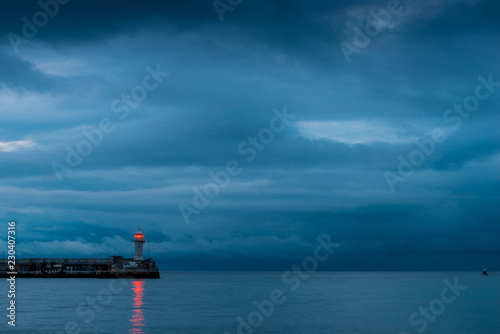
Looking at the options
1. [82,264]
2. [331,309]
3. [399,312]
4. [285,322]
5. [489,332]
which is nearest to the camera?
[489,332]

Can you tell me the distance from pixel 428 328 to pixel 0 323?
42.0 m

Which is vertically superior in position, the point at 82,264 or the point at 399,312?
the point at 82,264

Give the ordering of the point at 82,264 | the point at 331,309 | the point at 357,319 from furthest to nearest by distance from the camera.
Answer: the point at 82,264
the point at 331,309
the point at 357,319

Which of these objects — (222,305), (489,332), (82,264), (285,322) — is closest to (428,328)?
(489,332)

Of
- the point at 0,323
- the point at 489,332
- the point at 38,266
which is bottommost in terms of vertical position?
the point at 489,332

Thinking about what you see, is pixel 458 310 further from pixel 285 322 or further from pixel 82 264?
pixel 82 264

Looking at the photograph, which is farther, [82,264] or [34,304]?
[82,264]

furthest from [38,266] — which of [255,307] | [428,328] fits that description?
[428,328]

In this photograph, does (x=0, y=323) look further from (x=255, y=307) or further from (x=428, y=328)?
(x=428, y=328)

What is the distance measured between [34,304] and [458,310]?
5697 centimetres

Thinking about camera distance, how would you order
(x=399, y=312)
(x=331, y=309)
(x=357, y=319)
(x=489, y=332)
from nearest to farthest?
(x=489, y=332)
(x=357, y=319)
(x=399, y=312)
(x=331, y=309)

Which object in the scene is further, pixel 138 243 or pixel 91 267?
pixel 91 267

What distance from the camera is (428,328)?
54375 mm

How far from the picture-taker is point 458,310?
236 ft
